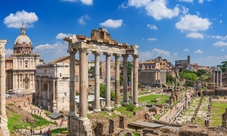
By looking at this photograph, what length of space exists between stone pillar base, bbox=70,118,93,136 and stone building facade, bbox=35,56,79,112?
22770 millimetres

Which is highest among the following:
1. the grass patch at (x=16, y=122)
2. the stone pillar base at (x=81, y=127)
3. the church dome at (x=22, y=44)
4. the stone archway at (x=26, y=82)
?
the church dome at (x=22, y=44)

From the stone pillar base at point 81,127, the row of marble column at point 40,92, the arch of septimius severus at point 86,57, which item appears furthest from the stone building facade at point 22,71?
the stone pillar base at point 81,127

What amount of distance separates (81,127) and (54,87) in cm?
2412

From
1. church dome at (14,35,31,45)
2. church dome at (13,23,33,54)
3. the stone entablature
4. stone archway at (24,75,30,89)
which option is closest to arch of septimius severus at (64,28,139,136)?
the stone entablature

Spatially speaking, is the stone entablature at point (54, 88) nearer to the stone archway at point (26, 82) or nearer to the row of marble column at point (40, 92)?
the row of marble column at point (40, 92)

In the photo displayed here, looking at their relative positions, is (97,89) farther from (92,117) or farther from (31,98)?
(31,98)

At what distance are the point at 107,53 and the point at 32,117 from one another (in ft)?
55.4

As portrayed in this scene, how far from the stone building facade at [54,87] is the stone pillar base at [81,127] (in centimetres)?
2277

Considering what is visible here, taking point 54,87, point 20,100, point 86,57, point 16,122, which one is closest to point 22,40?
point 20,100

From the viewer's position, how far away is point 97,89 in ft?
72.3

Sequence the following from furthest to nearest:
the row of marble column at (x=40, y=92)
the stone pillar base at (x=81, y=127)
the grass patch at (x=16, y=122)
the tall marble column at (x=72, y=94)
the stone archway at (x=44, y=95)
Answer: the stone archway at (x=44, y=95)
the row of marble column at (x=40, y=92)
the grass patch at (x=16, y=122)
the tall marble column at (x=72, y=94)
the stone pillar base at (x=81, y=127)

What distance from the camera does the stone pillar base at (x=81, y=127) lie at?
56.7 feet

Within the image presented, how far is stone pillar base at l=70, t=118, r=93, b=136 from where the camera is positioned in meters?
17.3

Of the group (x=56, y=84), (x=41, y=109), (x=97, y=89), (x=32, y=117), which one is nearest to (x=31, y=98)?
(x=41, y=109)
